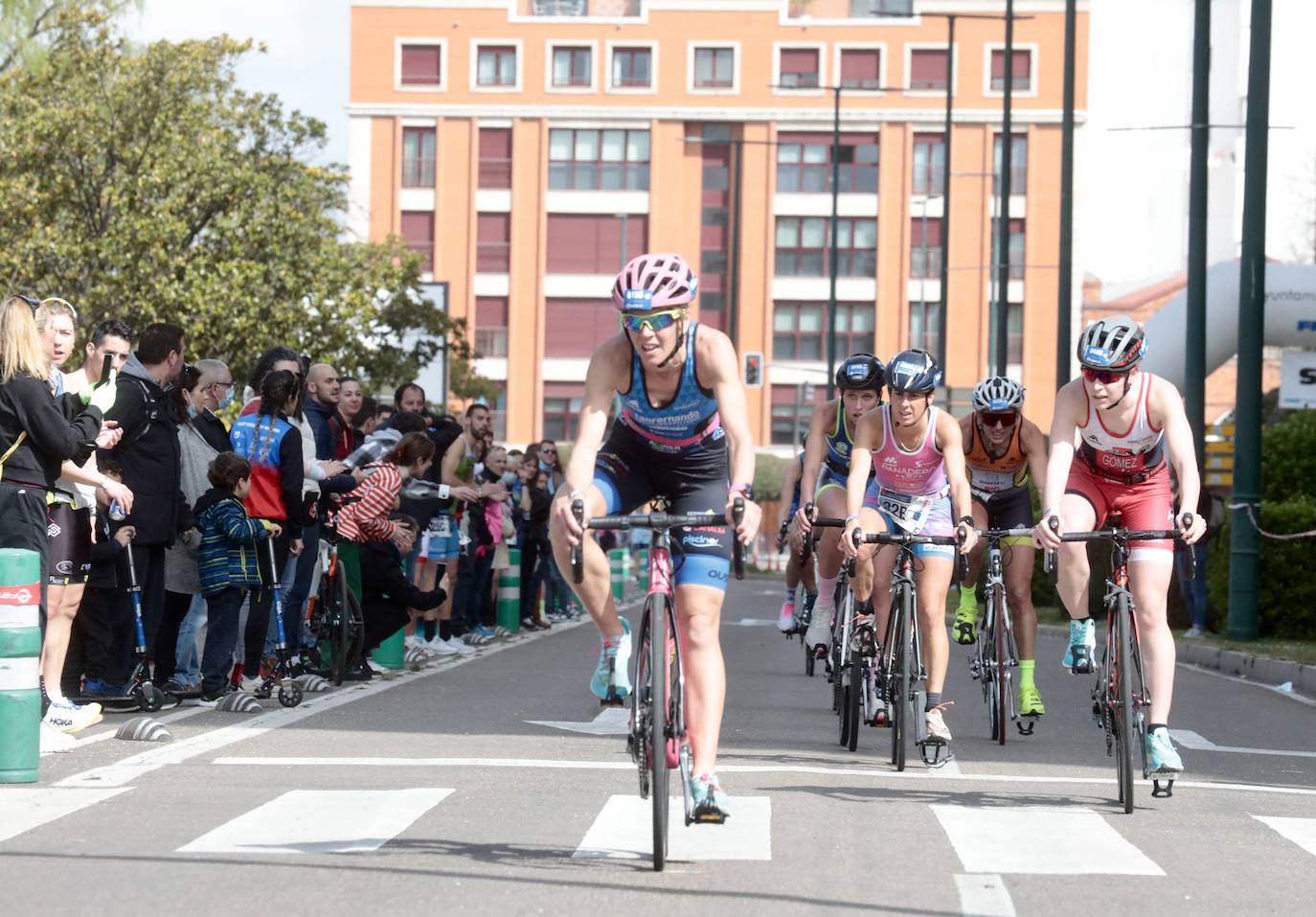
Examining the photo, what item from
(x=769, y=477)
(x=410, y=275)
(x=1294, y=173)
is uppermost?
(x=1294, y=173)

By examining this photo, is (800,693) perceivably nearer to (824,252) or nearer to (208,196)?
(208,196)

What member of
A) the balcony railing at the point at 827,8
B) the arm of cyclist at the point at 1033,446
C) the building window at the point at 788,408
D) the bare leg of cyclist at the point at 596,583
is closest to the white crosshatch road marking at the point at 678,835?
the bare leg of cyclist at the point at 596,583

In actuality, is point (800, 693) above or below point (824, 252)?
below

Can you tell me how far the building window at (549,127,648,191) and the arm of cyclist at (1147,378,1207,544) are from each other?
73.6 metres

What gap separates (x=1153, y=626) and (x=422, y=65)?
2996 inches

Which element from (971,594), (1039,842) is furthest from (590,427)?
(971,594)

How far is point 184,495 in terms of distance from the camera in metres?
13.4

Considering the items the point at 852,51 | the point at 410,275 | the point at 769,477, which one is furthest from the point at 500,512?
the point at 852,51

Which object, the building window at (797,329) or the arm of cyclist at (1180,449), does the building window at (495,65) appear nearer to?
the building window at (797,329)

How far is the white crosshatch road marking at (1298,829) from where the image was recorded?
27.4ft

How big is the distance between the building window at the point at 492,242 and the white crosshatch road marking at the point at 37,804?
2944 inches

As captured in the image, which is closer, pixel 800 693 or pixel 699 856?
pixel 699 856

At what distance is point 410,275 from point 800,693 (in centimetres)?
3551

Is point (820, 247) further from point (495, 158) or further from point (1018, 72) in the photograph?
point (495, 158)
